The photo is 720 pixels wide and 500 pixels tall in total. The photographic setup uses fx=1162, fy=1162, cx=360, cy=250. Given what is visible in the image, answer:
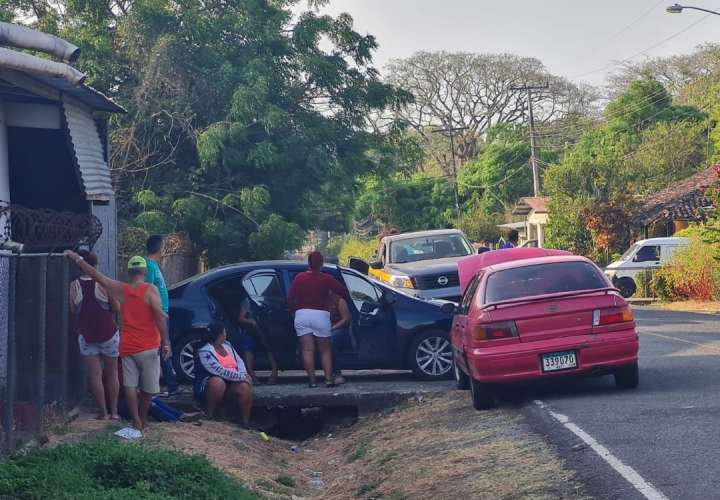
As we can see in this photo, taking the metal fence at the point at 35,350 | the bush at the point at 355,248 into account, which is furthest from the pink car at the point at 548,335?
the bush at the point at 355,248

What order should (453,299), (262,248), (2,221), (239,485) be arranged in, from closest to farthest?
(239,485), (2,221), (453,299), (262,248)

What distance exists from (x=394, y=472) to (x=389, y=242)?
1241cm

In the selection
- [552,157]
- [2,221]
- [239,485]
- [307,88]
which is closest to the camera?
[239,485]

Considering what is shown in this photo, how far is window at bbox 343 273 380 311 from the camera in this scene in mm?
15312

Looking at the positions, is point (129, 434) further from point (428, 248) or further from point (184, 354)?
point (428, 248)

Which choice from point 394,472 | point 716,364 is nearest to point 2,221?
point 394,472

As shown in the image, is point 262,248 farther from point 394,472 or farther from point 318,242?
point 318,242

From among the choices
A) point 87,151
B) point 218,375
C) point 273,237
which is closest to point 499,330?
point 218,375

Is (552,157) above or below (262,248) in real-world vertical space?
above

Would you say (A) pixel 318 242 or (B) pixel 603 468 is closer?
(B) pixel 603 468

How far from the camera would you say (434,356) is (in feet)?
49.9

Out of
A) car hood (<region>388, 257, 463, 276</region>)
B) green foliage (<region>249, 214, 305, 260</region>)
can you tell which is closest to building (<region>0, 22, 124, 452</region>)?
car hood (<region>388, 257, 463, 276</region>)

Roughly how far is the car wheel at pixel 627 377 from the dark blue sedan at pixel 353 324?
10.5 ft

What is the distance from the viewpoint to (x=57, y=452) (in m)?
8.91
